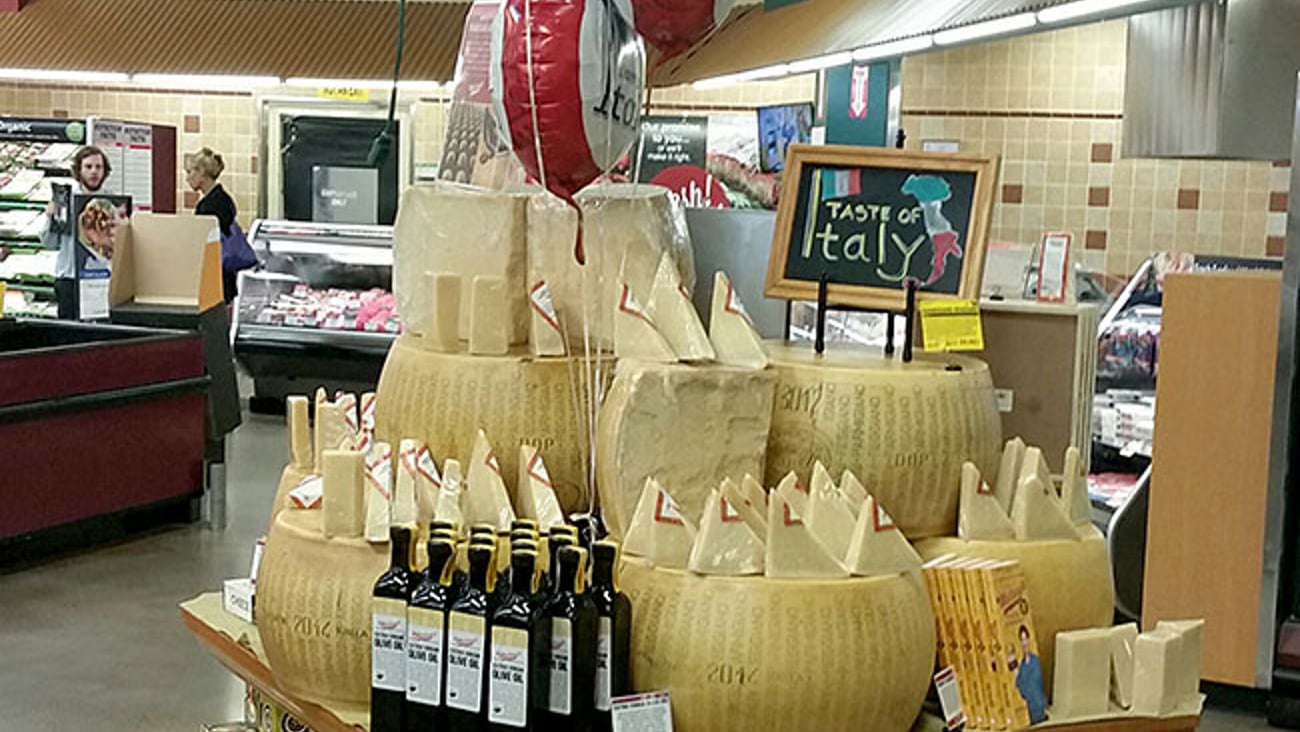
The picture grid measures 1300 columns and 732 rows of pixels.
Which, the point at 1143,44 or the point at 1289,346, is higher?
the point at 1143,44

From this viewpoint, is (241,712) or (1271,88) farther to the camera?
(1271,88)

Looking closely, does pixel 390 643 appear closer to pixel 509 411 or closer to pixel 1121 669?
pixel 509 411

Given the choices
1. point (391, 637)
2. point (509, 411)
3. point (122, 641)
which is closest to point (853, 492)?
point (509, 411)

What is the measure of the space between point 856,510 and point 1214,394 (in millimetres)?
3132

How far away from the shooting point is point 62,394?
709 cm

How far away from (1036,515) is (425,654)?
113cm

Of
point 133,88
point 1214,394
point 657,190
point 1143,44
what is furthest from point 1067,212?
point 657,190

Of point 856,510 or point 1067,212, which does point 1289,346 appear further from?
point 1067,212

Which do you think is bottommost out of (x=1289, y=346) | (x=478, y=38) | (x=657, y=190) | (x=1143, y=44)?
(x=1289, y=346)

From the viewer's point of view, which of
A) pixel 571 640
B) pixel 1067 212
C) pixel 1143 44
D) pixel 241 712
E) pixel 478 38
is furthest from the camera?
pixel 1067 212

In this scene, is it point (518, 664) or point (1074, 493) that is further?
point (1074, 493)

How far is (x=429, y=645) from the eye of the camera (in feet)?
8.41

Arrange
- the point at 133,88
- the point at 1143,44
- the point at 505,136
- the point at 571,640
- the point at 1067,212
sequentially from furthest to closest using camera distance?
the point at 133,88 < the point at 1067,212 < the point at 1143,44 < the point at 505,136 < the point at 571,640

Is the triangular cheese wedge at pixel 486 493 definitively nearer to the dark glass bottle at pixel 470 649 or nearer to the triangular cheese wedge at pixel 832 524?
the dark glass bottle at pixel 470 649
